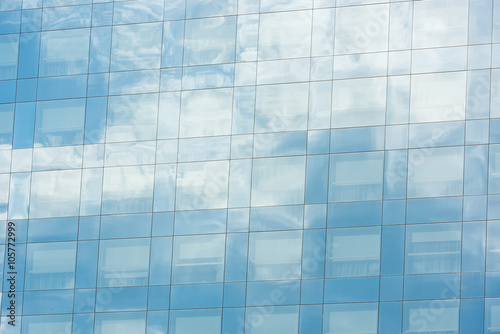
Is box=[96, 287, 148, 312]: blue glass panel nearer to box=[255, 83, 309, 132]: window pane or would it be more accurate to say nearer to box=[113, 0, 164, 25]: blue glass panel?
box=[255, 83, 309, 132]: window pane

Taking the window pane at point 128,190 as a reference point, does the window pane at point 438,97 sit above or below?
above

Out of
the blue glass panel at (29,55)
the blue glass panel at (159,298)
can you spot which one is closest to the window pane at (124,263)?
the blue glass panel at (159,298)

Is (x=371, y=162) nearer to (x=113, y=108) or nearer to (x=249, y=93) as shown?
(x=249, y=93)

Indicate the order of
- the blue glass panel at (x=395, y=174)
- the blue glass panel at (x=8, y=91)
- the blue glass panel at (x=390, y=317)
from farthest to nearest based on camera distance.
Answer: the blue glass panel at (x=8, y=91) < the blue glass panel at (x=395, y=174) < the blue glass panel at (x=390, y=317)

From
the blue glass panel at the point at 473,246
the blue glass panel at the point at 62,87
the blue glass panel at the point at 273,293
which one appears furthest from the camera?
the blue glass panel at the point at 62,87

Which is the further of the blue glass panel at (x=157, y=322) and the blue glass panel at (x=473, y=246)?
the blue glass panel at (x=157, y=322)

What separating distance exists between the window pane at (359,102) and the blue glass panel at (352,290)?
8659 millimetres

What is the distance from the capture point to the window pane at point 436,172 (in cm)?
6112

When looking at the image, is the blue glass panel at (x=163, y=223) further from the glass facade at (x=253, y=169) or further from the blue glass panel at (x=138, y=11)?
the blue glass panel at (x=138, y=11)

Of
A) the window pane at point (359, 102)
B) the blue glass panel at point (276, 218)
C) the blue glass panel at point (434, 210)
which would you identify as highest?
the window pane at point (359, 102)

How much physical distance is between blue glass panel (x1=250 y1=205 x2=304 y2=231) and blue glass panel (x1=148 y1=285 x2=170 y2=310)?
5.92m

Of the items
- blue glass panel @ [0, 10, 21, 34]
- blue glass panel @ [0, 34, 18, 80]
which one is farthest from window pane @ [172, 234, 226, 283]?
blue glass panel @ [0, 10, 21, 34]

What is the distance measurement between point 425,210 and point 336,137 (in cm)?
645

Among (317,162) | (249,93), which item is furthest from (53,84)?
(317,162)
